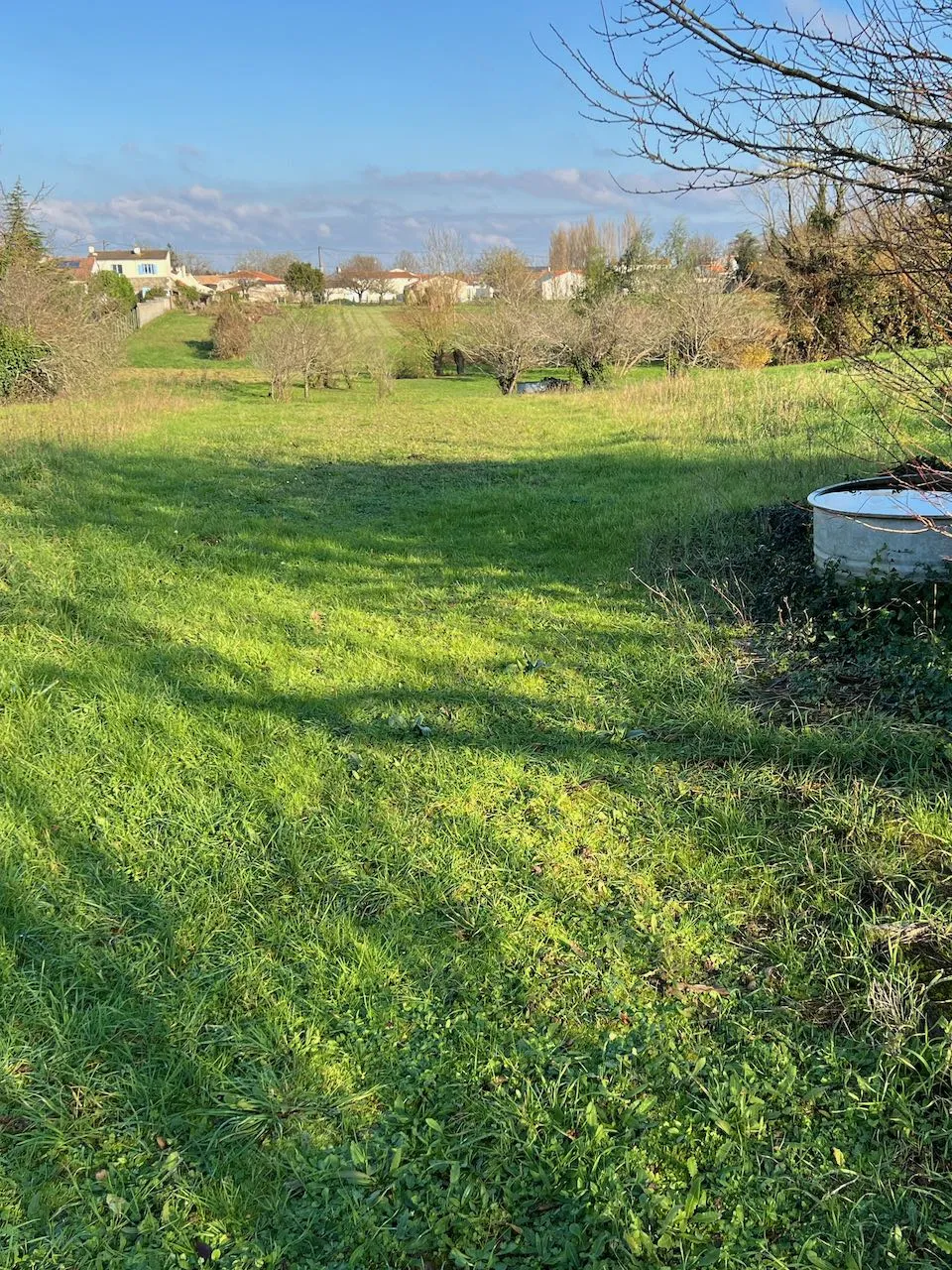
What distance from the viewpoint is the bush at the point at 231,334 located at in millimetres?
42969

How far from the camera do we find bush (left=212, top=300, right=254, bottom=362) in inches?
1692

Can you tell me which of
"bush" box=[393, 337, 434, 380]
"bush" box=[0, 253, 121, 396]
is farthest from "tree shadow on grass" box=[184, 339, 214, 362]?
"bush" box=[0, 253, 121, 396]

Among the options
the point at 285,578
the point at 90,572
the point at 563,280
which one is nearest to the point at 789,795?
the point at 285,578

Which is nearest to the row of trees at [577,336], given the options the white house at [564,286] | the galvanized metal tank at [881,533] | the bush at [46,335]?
the white house at [564,286]

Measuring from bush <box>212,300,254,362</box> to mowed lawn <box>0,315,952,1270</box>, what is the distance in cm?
4144

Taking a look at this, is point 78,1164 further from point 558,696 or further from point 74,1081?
point 558,696

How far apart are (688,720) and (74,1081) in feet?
9.48

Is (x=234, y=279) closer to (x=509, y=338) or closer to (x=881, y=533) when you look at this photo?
(x=509, y=338)

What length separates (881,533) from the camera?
4.79m

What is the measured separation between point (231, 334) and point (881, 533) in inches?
1736

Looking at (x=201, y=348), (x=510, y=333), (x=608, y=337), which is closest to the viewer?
(x=608, y=337)

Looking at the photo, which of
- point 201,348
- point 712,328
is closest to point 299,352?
point 712,328

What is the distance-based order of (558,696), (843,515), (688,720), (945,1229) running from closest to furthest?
(945,1229) → (688,720) → (558,696) → (843,515)

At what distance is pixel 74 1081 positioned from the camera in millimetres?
2170
